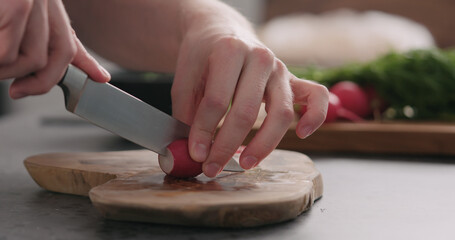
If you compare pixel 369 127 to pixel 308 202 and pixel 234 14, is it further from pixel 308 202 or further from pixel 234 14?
pixel 308 202

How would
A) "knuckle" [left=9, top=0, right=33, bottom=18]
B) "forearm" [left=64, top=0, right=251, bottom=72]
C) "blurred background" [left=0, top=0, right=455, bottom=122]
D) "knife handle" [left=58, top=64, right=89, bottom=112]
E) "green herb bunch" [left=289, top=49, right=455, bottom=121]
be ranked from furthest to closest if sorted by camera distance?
1. "blurred background" [left=0, top=0, right=455, bottom=122]
2. "green herb bunch" [left=289, top=49, right=455, bottom=121]
3. "forearm" [left=64, top=0, right=251, bottom=72]
4. "knife handle" [left=58, top=64, right=89, bottom=112]
5. "knuckle" [left=9, top=0, right=33, bottom=18]

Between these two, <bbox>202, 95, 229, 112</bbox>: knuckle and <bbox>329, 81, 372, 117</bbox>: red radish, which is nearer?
<bbox>202, 95, 229, 112</bbox>: knuckle

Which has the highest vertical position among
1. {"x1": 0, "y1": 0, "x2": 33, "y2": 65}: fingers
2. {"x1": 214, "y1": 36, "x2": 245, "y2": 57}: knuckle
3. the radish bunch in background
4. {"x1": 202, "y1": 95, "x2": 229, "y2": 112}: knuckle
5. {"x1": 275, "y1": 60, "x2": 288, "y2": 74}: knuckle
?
{"x1": 0, "y1": 0, "x2": 33, "y2": 65}: fingers

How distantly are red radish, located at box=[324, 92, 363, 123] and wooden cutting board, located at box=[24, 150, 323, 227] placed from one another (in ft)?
1.43

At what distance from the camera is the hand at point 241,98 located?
2.70 ft

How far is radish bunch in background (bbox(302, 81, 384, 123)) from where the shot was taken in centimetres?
154

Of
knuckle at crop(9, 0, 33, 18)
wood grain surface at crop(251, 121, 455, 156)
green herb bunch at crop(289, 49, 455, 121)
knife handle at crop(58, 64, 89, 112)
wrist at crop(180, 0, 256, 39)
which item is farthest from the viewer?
green herb bunch at crop(289, 49, 455, 121)

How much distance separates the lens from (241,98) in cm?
83

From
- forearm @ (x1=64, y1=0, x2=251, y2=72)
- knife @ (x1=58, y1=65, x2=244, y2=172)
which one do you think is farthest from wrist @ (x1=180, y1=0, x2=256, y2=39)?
knife @ (x1=58, y1=65, x2=244, y2=172)

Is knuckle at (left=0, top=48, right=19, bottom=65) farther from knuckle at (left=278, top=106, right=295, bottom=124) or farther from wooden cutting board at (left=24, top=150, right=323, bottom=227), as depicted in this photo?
knuckle at (left=278, top=106, right=295, bottom=124)

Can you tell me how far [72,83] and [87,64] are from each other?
32mm

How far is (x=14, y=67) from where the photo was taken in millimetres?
652

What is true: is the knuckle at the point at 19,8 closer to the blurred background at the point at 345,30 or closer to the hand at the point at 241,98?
the hand at the point at 241,98

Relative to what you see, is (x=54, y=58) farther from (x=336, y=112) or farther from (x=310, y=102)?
(x=336, y=112)
